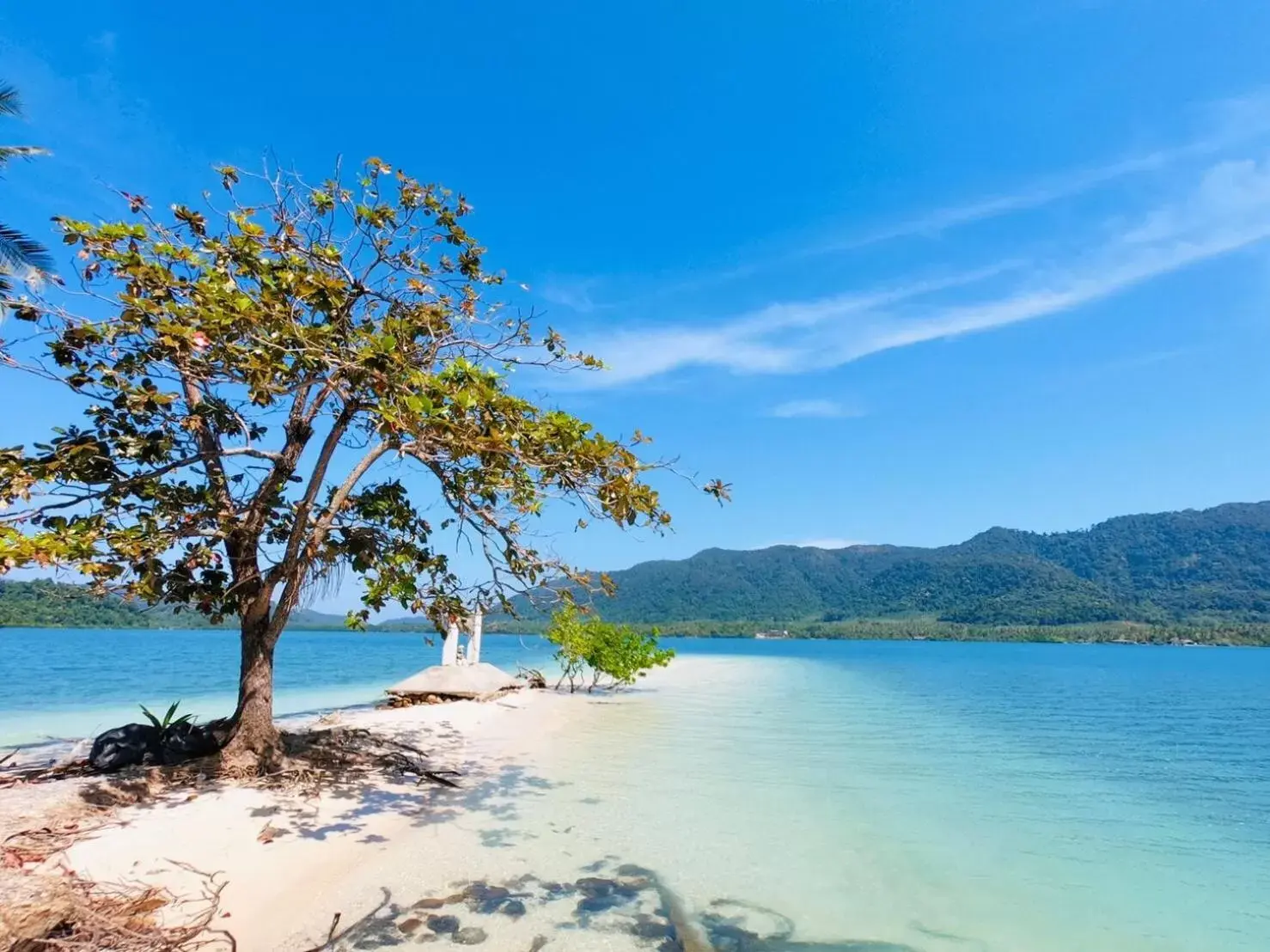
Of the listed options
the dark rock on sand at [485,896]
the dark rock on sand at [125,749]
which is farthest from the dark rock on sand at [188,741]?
the dark rock on sand at [485,896]

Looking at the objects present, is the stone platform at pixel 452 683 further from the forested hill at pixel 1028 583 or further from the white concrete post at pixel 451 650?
the forested hill at pixel 1028 583

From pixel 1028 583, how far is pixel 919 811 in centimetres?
15815

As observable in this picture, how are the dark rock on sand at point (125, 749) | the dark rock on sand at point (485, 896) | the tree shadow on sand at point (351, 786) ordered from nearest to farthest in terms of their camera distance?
the dark rock on sand at point (485, 896) < the tree shadow on sand at point (351, 786) < the dark rock on sand at point (125, 749)

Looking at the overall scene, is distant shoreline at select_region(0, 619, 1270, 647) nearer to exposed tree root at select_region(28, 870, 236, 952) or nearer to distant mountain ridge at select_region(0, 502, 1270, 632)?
distant mountain ridge at select_region(0, 502, 1270, 632)

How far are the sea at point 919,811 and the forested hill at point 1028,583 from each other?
3028 inches

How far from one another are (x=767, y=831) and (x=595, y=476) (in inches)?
159

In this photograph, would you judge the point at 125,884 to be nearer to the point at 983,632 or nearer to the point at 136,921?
the point at 136,921

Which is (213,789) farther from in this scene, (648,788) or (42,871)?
(648,788)

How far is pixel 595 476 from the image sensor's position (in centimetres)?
634

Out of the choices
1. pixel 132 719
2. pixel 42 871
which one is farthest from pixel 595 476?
pixel 132 719

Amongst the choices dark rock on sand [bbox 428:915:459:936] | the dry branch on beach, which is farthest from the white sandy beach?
the dry branch on beach

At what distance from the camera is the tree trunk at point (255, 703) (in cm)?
746

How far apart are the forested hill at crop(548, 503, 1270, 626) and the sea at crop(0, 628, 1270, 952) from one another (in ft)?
252

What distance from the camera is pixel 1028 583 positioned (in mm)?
144625
